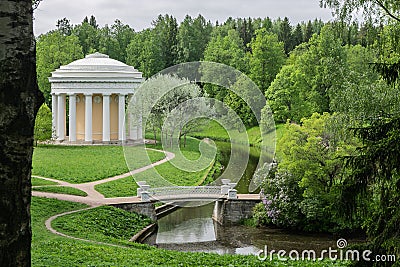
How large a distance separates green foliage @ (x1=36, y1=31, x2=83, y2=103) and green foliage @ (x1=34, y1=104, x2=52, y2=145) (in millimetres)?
10863

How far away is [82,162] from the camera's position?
106ft

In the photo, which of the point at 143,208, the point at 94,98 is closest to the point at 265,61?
the point at 94,98

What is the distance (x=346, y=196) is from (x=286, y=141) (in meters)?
14.9

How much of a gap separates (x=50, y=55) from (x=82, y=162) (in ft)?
73.1

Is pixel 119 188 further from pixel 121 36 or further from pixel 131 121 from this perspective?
pixel 121 36

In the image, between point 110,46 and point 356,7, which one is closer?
point 356,7

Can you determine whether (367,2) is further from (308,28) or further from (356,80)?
(308,28)

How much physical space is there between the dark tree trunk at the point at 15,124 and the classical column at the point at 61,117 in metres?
39.7

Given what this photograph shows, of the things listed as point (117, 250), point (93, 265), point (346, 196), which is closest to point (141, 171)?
point (117, 250)

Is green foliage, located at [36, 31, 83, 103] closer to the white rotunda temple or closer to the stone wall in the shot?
the white rotunda temple

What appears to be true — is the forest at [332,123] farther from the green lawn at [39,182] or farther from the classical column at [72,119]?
the green lawn at [39,182]

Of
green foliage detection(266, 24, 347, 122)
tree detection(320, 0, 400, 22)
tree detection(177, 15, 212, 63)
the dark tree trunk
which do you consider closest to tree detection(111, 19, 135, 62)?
tree detection(177, 15, 212, 63)

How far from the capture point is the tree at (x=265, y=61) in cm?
5147

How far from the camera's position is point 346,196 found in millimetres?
6473
